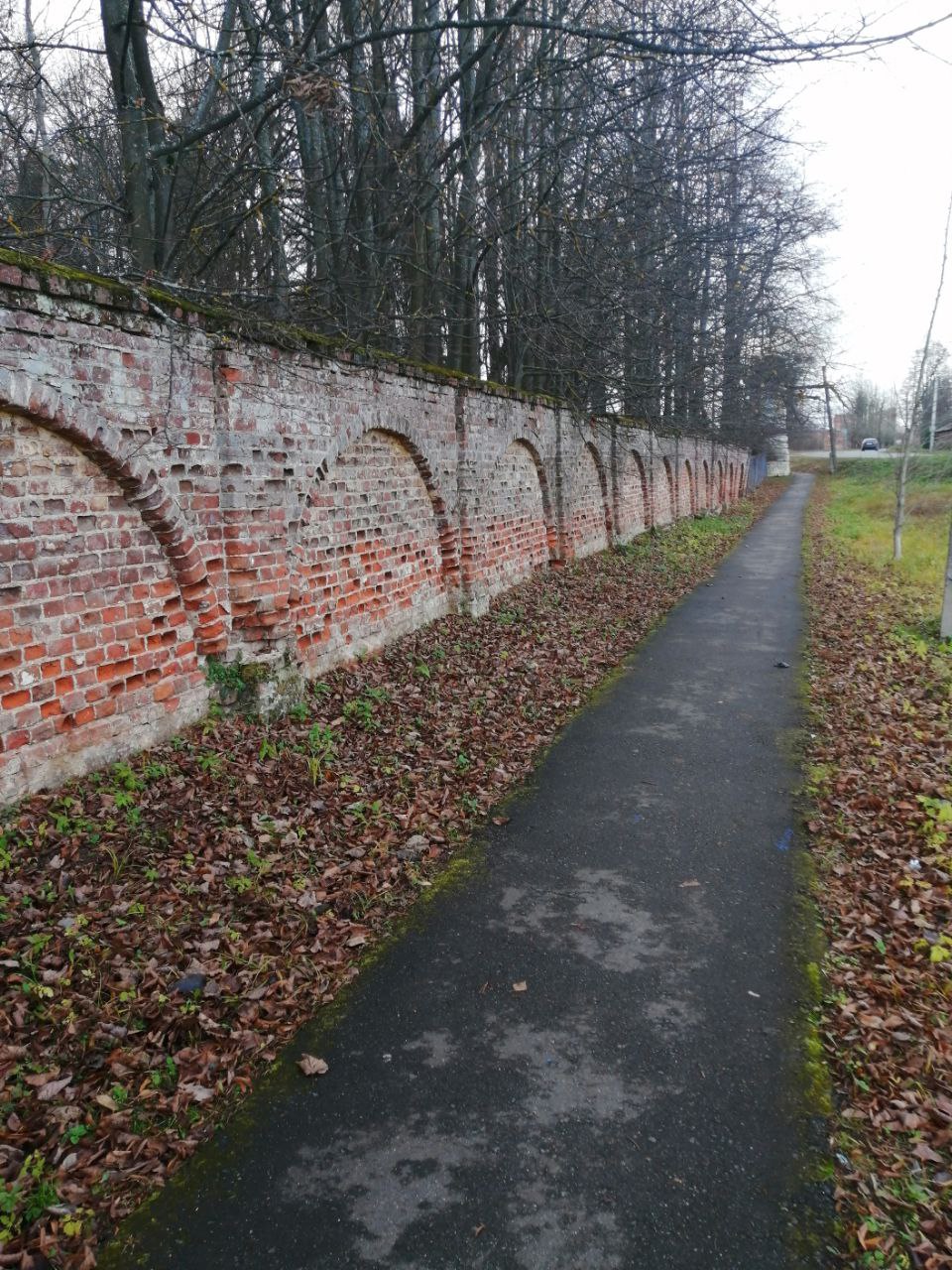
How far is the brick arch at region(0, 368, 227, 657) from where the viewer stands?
4004 millimetres

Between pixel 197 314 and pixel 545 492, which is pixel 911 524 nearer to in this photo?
pixel 545 492

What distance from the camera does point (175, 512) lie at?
505 cm

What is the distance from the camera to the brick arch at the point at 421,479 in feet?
20.8

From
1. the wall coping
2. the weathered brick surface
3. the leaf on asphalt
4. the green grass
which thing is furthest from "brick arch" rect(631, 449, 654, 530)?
the leaf on asphalt

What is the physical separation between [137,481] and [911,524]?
2575 cm

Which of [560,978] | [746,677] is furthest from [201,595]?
[746,677]

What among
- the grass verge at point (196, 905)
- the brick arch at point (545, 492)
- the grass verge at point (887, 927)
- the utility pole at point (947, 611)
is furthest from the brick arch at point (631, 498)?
the grass verge at point (196, 905)

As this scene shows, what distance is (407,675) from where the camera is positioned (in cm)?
732

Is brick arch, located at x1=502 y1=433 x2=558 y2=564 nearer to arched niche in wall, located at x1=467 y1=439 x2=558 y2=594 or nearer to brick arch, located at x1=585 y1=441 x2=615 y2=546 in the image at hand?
arched niche in wall, located at x1=467 y1=439 x2=558 y2=594

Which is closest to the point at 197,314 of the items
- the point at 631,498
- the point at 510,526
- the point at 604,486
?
the point at 510,526

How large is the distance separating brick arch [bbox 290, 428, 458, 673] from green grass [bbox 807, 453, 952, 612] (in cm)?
790

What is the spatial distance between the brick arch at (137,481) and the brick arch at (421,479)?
988mm

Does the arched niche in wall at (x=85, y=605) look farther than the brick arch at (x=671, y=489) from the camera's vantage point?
No

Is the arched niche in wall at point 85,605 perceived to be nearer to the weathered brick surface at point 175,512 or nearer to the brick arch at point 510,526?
the weathered brick surface at point 175,512
